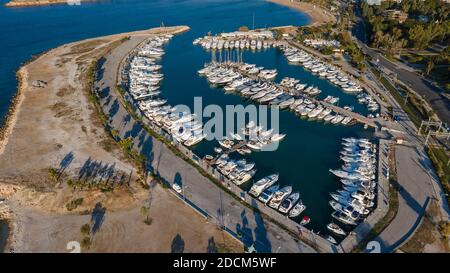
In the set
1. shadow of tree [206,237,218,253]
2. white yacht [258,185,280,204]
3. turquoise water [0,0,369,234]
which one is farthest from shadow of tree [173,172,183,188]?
white yacht [258,185,280,204]

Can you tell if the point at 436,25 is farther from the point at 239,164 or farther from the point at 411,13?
the point at 239,164

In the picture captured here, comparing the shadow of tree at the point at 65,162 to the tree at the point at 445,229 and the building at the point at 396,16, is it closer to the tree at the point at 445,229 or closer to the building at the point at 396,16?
the tree at the point at 445,229

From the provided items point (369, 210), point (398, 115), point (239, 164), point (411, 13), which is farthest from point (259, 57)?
point (411, 13)

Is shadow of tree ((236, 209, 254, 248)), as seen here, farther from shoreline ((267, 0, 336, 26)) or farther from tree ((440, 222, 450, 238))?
shoreline ((267, 0, 336, 26))

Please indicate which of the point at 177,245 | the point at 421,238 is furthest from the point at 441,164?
the point at 177,245

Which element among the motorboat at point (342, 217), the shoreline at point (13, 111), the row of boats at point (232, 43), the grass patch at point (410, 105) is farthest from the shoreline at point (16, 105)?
the grass patch at point (410, 105)

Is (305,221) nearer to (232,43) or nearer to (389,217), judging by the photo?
(389,217)
